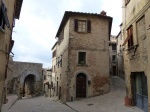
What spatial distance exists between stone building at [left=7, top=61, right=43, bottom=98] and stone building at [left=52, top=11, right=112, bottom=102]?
597 inches

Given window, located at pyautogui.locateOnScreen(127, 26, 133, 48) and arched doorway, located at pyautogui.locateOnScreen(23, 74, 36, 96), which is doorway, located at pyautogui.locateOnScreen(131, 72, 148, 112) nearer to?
window, located at pyautogui.locateOnScreen(127, 26, 133, 48)

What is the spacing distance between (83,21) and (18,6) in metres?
7.37

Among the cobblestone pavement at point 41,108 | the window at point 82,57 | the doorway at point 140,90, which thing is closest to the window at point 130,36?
the doorway at point 140,90

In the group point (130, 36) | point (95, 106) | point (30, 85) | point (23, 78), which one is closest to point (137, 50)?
point (130, 36)

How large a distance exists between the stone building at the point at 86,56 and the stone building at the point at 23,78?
15160mm

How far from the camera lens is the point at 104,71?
1959cm

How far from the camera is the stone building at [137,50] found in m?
9.86

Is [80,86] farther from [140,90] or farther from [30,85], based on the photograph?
[30,85]

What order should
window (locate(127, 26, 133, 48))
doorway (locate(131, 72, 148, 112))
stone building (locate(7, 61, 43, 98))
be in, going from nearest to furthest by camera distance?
doorway (locate(131, 72, 148, 112)) → window (locate(127, 26, 133, 48)) → stone building (locate(7, 61, 43, 98))

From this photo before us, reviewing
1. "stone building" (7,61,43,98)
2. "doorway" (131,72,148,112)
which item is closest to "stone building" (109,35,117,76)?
"stone building" (7,61,43,98)

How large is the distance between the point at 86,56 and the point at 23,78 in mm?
18066

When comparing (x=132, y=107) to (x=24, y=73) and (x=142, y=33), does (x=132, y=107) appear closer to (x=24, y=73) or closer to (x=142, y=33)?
(x=142, y=33)

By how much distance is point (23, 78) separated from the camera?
33.5m

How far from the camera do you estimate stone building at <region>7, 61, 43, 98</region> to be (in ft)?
103
